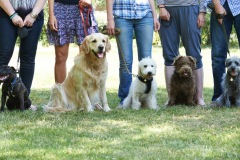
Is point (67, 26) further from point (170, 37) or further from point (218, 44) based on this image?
point (218, 44)

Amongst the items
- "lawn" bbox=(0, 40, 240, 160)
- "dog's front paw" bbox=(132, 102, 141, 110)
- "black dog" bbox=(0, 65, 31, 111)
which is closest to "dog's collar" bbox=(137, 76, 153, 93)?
"dog's front paw" bbox=(132, 102, 141, 110)

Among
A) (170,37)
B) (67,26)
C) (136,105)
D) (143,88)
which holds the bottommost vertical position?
(136,105)

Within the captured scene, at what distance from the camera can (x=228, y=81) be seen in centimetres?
748

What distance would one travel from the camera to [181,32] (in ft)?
25.2

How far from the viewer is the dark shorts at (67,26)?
7.32 m

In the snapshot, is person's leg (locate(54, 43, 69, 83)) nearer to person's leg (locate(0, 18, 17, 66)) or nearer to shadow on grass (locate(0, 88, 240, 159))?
person's leg (locate(0, 18, 17, 66))

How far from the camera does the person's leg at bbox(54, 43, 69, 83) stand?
24.5ft

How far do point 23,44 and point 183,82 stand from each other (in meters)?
2.30

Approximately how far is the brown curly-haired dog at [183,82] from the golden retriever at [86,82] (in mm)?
1085

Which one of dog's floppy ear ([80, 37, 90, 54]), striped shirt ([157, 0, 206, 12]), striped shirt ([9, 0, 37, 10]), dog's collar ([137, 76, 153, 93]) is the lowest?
dog's collar ([137, 76, 153, 93])

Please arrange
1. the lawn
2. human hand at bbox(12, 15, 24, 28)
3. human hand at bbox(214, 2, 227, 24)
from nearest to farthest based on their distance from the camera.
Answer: the lawn < human hand at bbox(12, 15, 24, 28) < human hand at bbox(214, 2, 227, 24)

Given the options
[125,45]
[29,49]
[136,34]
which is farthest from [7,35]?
[136,34]

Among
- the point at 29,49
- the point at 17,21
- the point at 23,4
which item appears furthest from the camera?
the point at 29,49

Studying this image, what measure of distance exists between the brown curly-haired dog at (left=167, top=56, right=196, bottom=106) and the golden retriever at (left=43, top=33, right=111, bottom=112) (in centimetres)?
109
